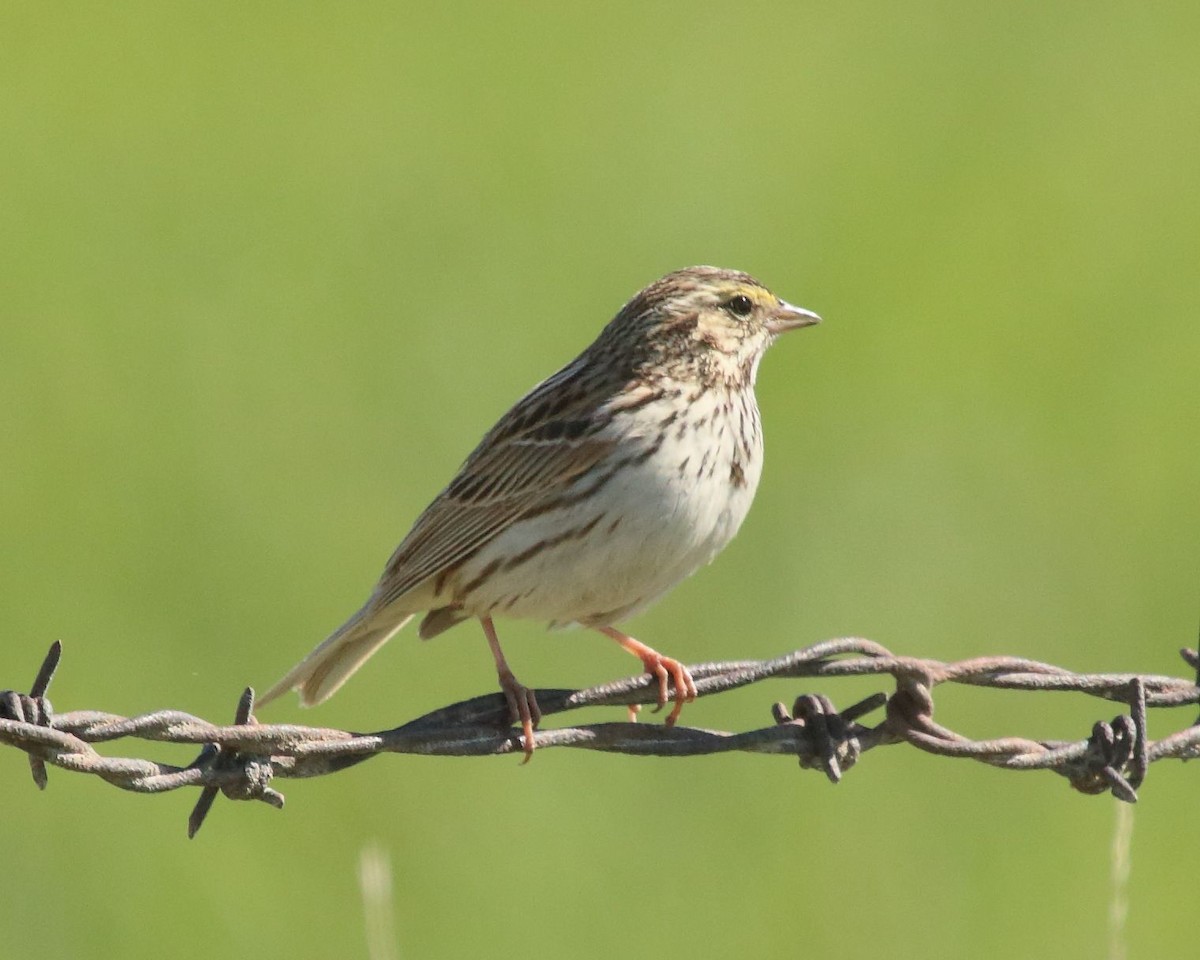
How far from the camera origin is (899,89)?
50.4 ft

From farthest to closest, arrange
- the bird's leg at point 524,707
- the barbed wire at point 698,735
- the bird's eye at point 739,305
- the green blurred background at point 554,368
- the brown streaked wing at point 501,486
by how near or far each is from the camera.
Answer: the green blurred background at point 554,368 → the bird's eye at point 739,305 → the brown streaked wing at point 501,486 → the bird's leg at point 524,707 → the barbed wire at point 698,735

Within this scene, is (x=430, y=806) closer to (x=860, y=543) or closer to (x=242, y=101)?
(x=860, y=543)

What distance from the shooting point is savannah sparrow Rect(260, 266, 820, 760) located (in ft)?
20.1

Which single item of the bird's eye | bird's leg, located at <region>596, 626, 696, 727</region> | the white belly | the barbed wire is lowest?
the barbed wire

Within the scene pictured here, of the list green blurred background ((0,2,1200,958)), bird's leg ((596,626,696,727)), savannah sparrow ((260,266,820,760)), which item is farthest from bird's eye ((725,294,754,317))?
green blurred background ((0,2,1200,958))

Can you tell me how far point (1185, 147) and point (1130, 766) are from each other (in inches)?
432

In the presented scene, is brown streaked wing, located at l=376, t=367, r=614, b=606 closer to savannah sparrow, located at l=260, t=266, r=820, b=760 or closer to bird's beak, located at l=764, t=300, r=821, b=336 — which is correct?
savannah sparrow, located at l=260, t=266, r=820, b=760

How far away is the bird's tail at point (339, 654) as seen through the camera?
6.32m

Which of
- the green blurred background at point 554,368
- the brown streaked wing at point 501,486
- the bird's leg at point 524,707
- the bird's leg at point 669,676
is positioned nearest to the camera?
the bird's leg at point 524,707

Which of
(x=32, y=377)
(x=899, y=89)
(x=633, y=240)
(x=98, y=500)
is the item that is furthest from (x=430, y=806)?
(x=899, y=89)

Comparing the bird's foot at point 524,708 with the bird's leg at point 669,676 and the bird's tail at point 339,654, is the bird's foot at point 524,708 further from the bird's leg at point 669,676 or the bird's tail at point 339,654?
the bird's tail at point 339,654

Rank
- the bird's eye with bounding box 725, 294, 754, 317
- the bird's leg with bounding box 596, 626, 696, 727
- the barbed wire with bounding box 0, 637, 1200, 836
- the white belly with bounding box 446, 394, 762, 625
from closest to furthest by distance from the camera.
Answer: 1. the barbed wire with bounding box 0, 637, 1200, 836
2. the bird's leg with bounding box 596, 626, 696, 727
3. the white belly with bounding box 446, 394, 762, 625
4. the bird's eye with bounding box 725, 294, 754, 317

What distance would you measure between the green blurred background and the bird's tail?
2420 mm

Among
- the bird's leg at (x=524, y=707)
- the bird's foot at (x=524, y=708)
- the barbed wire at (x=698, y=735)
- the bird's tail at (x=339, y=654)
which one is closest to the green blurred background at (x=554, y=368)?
the bird's tail at (x=339, y=654)
